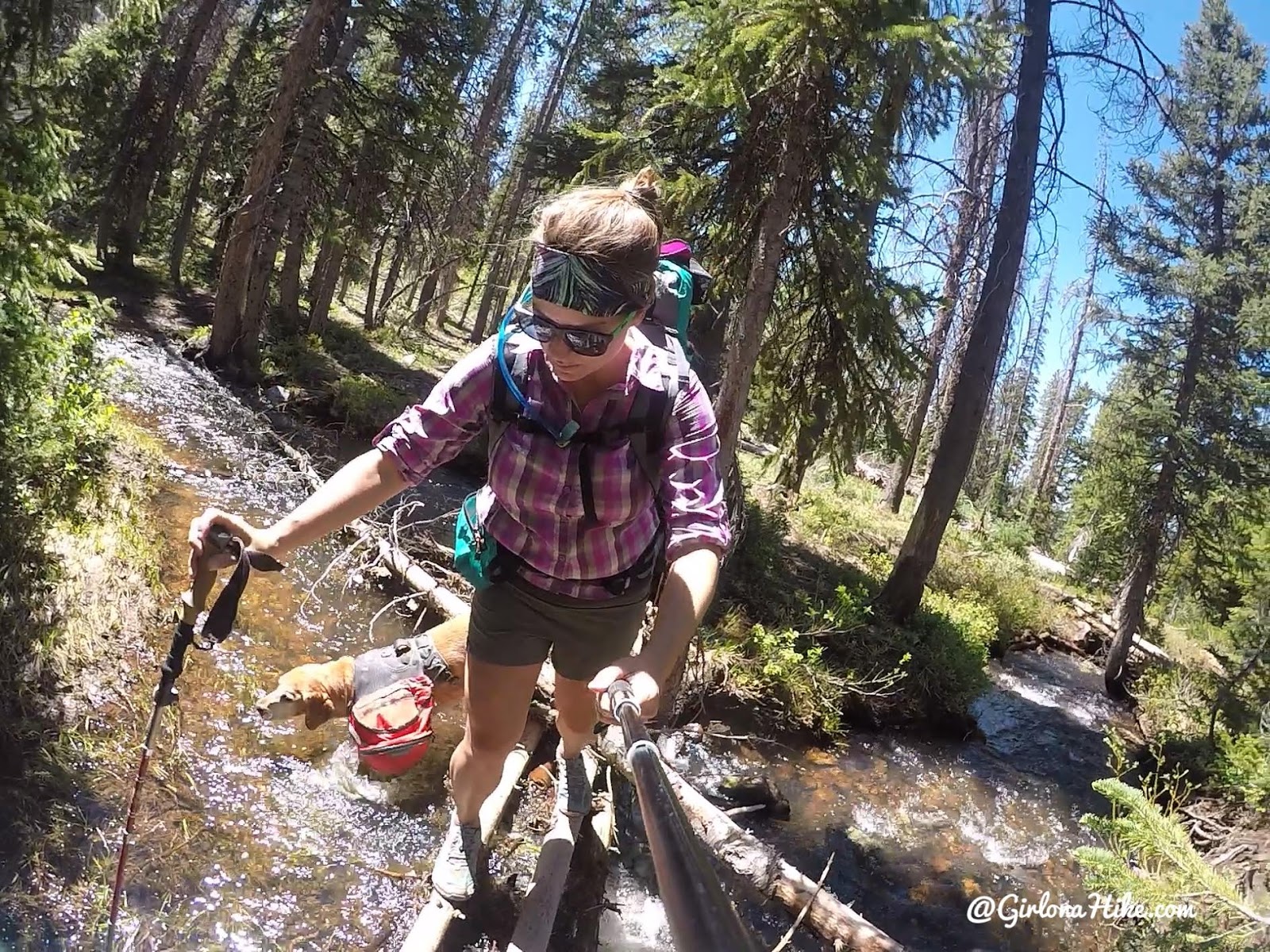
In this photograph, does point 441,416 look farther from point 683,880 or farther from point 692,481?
point 683,880

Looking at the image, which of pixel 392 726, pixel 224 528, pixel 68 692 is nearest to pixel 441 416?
pixel 224 528

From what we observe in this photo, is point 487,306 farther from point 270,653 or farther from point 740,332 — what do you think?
point 270,653

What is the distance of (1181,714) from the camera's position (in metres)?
11.6

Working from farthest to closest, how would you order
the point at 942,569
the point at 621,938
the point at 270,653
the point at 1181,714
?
the point at 942,569 → the point at 1181,714 → the point at 270,653 → the point at 621,938

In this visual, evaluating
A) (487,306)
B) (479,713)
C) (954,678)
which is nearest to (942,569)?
(954,678)

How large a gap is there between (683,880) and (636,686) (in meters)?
0.66

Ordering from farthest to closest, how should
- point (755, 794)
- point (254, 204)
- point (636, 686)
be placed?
point (254, 204), point (755, 794), point (636, 686)

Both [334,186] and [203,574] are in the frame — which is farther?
[334,186]

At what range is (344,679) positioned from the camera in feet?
13.0

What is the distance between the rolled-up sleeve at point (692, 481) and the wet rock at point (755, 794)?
463 centimetres

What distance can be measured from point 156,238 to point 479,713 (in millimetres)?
23771

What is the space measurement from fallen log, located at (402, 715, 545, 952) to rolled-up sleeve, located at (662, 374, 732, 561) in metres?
1.64

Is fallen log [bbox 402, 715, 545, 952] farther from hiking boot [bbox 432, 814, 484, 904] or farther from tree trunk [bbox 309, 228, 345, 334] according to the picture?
tree trunk [bbox 309, 228, 345, 334]

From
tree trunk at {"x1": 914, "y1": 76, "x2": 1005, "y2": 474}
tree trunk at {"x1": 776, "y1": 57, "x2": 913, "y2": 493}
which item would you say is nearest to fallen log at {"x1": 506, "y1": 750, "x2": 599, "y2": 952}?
tree trunk at {"x1": 776, "y1": 57, "x2": 913, "y2": 493}
